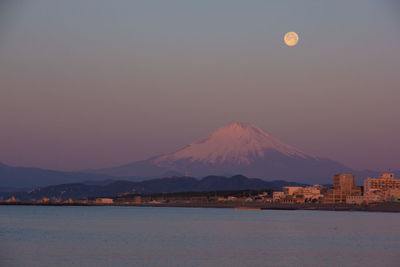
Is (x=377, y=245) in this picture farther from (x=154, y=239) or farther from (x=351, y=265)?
(x=154, y=239)

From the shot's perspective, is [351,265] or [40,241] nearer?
[351,265]

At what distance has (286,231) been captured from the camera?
311ft

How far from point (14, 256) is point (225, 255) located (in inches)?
752

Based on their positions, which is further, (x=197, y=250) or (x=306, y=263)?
(x=197, y=250)

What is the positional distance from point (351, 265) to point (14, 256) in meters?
29.5

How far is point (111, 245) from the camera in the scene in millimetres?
69188

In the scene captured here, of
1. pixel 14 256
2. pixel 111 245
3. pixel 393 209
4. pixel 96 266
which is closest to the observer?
pixel 96 266

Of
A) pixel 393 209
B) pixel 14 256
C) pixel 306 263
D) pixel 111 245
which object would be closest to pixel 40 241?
pixel 111 245

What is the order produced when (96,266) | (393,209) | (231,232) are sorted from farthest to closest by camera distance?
1. (393,209)
2. (231,232)
3. (96,266)

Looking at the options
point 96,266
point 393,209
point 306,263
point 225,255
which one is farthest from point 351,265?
point 393,209

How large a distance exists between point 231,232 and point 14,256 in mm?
41088

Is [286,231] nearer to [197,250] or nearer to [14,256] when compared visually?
[197,250]

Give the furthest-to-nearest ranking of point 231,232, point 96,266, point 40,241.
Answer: point 231,232, point 40,241, point 96,266

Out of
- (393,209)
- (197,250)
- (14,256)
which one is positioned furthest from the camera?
(393,209)
